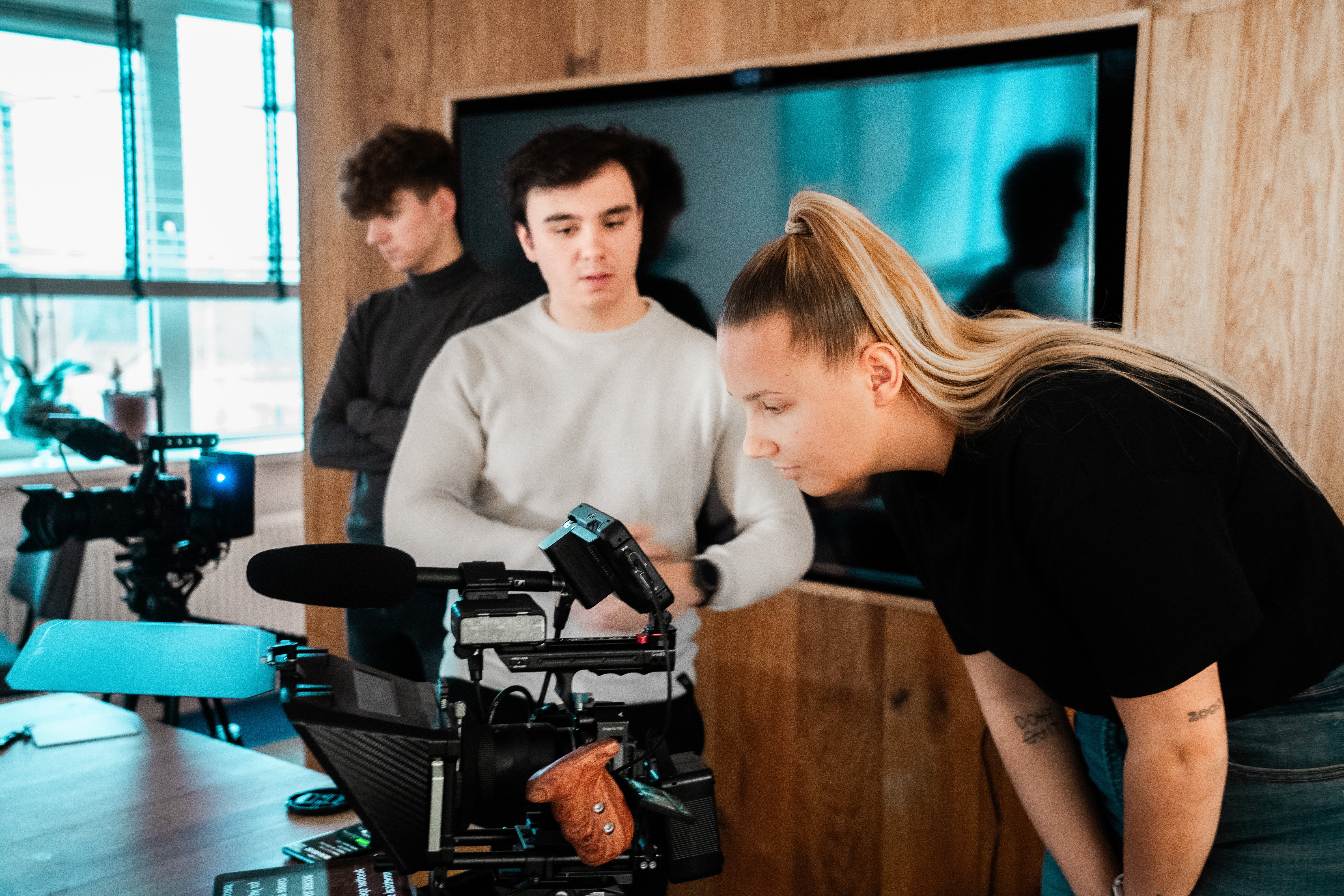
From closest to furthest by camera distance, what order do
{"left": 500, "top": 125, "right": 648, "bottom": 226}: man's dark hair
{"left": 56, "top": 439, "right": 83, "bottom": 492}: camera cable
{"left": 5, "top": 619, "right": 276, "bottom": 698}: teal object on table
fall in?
1. {"left": 5, "top": 619, "right": 276, "bottom": 698}: teal object on table
2. {"left": 500, "top": 125, "right": 648, "bottom": 226}: man's dark hair
3. {"left": 56, "top": 439, "right": 83, "bottom": 492}: camera cable

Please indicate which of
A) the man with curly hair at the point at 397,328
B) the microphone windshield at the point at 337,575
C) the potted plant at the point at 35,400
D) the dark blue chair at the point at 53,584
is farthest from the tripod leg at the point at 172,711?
the microphone windshield at the point at 337,575

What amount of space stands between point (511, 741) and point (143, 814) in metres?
0.75

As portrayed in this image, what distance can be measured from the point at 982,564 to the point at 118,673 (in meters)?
0.99

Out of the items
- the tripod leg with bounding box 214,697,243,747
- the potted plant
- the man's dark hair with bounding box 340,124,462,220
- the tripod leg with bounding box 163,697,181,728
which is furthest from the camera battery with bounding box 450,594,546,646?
the potted plant

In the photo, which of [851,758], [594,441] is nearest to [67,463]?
[594,441]

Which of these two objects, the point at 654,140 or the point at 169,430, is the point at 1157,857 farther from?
the point at 169,430

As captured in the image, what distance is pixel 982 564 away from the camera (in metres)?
1.02

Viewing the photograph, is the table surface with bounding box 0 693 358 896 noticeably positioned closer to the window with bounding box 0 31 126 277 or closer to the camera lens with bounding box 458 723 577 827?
the camera lens with bounding box 458 723 577 827

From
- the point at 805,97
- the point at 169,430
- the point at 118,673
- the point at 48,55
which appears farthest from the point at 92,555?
the point at 805,97

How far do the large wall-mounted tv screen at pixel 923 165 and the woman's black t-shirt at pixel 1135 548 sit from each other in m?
0.62

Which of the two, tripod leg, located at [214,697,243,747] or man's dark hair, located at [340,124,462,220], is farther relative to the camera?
tripod leg, located at [214,697,243,747]

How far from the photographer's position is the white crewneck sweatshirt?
179 cm

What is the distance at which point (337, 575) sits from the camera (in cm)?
92

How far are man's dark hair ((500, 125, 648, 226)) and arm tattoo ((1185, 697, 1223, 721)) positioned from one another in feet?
4.39
